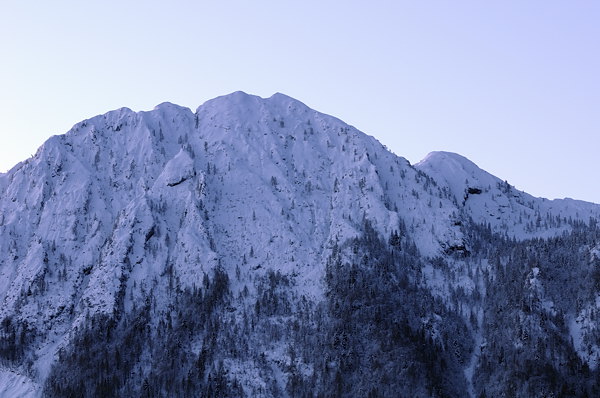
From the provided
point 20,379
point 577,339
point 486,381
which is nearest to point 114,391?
point 20,379

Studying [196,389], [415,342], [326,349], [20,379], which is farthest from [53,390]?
[415,342]

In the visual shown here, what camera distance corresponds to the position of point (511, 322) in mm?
196250

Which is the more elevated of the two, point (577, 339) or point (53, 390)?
point (577, 339)

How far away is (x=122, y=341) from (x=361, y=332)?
65831 millimetres

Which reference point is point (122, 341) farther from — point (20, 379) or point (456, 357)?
point (456, 357)

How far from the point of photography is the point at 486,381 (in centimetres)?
18812

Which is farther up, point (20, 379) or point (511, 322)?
point (511, 322)

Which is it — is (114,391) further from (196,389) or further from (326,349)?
(326,349)

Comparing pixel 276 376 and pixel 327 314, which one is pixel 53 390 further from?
pixel 327 314

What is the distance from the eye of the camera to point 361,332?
7623 inches

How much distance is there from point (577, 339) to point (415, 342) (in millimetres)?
43498

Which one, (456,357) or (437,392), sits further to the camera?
(456,357)

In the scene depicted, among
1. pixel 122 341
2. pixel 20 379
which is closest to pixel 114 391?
pixel 122 341

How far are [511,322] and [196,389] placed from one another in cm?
8651
